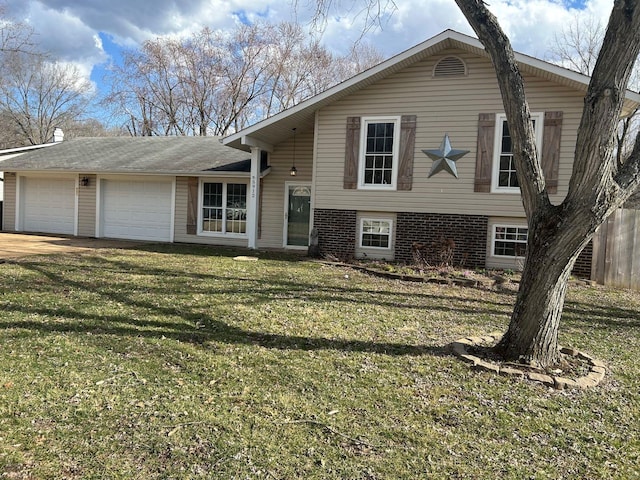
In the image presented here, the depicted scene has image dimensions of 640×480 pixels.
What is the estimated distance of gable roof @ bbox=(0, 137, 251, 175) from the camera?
14602 millimetres

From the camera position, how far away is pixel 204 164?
48.3 feet

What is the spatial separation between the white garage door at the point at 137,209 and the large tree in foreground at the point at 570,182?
12.3m

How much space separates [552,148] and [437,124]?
8.50 ft

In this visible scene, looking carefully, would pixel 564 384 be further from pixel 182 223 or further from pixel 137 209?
pixel 137 209

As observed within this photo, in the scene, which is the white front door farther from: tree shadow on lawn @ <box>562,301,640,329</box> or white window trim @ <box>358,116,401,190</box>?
tree shadow on lawn @ <box>562,301,640,329</box>

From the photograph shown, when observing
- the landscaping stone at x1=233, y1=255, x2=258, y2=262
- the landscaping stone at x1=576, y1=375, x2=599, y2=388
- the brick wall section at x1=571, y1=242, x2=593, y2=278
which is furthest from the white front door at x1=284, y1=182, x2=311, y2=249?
the landscaping stone at x1=576, y1=375, x2=599, y2=388

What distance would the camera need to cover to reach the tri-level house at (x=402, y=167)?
10562mm

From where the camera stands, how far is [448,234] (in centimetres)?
1119

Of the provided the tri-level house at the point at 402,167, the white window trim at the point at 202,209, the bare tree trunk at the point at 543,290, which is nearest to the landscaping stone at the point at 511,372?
the bare tree trunk at the point at 543,290

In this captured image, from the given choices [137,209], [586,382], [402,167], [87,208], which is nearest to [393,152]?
[402,167]

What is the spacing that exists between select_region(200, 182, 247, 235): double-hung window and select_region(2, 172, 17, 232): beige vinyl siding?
759 cm

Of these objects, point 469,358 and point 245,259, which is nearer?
point 469,358

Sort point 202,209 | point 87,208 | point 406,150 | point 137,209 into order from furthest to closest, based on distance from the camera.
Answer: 1. point 87,208
2. point 137,209
3. point 202,209
4. point 406,150

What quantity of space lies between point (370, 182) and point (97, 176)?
948cm
